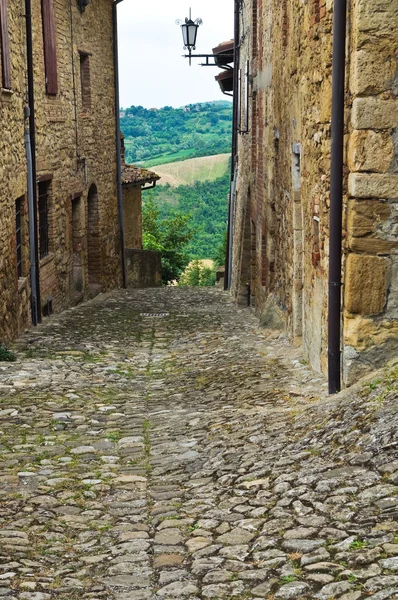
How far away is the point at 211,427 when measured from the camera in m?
5.46

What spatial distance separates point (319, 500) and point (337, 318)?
1.98 meters

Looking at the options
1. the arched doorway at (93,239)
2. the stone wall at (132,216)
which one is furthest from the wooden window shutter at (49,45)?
the stone wall at (132,216)

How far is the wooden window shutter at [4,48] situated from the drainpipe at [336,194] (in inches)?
204

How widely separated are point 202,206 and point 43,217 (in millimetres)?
41339

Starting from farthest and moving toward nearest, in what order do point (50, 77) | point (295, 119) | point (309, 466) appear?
point (50, 77) < point (295, 119) < point (309, 466)

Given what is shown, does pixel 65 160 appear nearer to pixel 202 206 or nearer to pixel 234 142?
pixel 234 142

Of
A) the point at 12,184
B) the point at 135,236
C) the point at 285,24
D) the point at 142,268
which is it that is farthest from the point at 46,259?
the point at 135,236

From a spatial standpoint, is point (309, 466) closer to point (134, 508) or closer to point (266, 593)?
point (134, 508)

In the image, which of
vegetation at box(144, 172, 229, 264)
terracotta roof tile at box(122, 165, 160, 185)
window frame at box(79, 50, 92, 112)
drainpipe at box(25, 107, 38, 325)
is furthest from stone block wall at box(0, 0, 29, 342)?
vegetation at box(144, 172, 229, 264)

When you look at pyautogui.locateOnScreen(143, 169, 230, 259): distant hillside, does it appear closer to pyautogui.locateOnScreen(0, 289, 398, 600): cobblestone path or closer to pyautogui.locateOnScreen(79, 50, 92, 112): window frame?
pyautogui.locateOnScreen(79, 50, 92, 112): window frame

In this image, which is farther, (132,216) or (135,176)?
(132,216)

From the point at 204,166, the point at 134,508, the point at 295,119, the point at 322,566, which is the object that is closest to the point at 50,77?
the point at 295,119

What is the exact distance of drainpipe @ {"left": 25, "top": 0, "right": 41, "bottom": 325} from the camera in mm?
10617

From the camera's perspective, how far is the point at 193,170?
6053 cm
